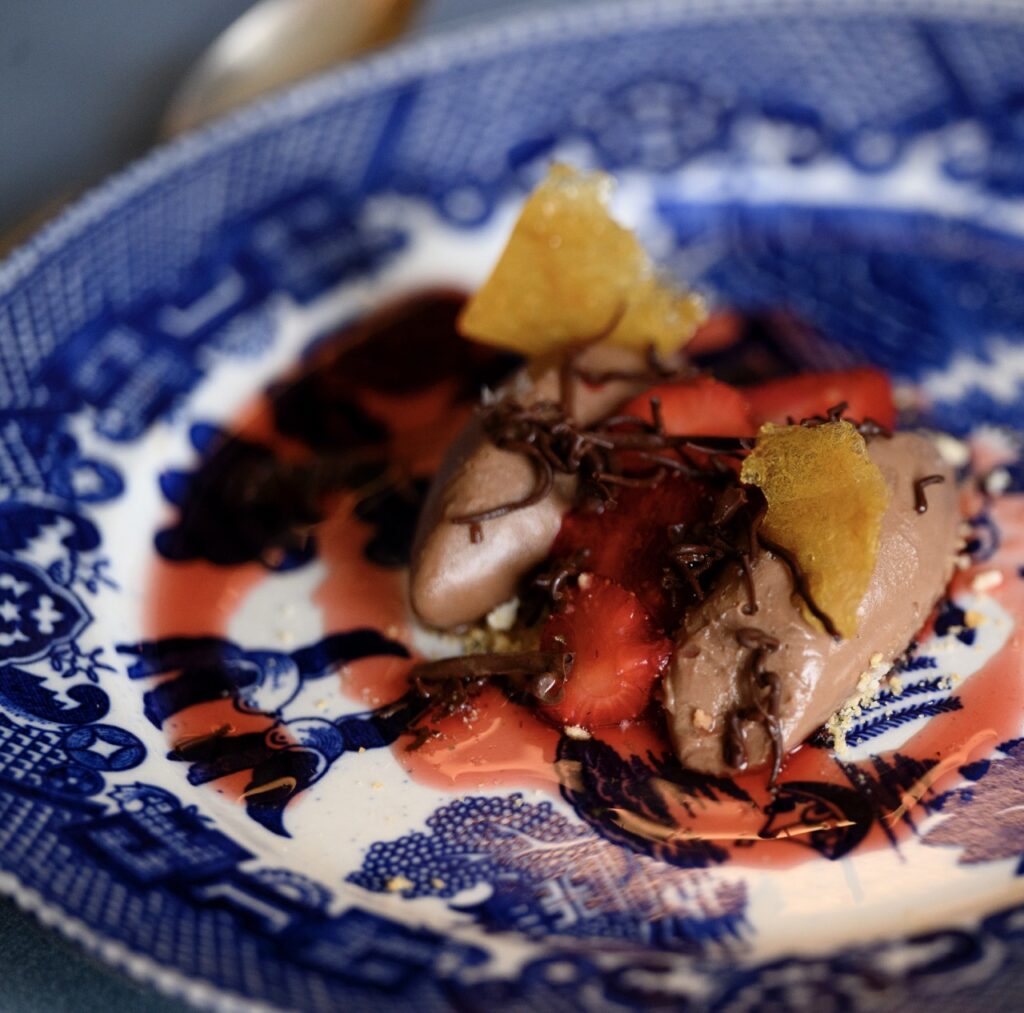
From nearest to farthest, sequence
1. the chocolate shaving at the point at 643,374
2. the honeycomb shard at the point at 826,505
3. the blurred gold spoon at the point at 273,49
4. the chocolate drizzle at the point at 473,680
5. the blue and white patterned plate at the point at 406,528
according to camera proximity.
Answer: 1. the blue and white patterned plate at the point at 406,528
2. the honeycomb shard at the point at 826,505
3. the chocolate drizzle at the point at 473,680
4. the chocolate shaving at the point at 643,374
5. the blurred gold spoon at the point at 273,49

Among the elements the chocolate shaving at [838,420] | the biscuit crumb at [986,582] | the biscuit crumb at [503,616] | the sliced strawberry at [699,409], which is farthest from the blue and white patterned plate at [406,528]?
the sliced strawberry at [699,409]

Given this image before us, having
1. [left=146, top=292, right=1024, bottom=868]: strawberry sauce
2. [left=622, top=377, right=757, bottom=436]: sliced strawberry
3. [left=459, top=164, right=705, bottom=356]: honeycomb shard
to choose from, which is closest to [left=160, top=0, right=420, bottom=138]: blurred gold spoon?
[left=146, top=292, right=1024, bottom=868]: strawberry sauce

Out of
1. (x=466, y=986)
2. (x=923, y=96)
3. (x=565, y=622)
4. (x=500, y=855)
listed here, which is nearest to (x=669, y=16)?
(x=923, y=96)

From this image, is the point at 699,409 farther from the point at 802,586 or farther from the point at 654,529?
the point at 802,586

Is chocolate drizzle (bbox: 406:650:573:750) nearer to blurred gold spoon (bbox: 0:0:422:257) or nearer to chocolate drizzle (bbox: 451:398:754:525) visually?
chocolate drizzle (bbox: 451:398:754:525)

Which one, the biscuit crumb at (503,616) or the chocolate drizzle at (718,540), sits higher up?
the chocolate drizzle at (718,540)

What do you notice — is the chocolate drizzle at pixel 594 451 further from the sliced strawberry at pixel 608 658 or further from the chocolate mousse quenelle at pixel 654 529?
the sliced strawberry at pixel 608 658

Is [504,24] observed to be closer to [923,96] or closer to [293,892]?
[923,96]
